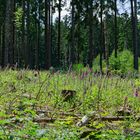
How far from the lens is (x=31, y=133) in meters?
3.46

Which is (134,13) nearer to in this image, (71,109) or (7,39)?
(7,39)

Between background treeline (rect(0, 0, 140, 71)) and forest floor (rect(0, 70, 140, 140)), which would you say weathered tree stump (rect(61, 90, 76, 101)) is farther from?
background treeline (rect(0, 0, 140, 71))

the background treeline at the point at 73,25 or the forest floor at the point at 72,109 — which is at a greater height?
the background treeline at the point at 73,25

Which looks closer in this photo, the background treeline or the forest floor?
the forest floor

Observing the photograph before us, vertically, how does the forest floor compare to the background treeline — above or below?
below

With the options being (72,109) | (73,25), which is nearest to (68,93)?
(72,109)

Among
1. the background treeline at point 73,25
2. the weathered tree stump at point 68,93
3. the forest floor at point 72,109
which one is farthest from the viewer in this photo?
the background treeline at point 73,25

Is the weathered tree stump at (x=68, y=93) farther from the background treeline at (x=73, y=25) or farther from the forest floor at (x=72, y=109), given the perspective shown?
the background treeline at (x=73, y=25)

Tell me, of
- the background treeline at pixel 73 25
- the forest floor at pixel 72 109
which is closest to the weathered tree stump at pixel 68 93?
the forest floor at pixel 72 109

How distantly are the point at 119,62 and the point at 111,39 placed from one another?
63.0 meters

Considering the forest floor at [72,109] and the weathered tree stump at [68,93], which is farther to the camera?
the weathered tree stump at [68,93]

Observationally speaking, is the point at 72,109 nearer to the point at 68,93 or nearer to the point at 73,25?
the point at 68,93

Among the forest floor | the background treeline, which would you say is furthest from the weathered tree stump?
the background treeline

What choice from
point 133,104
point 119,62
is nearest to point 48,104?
point 133,104
